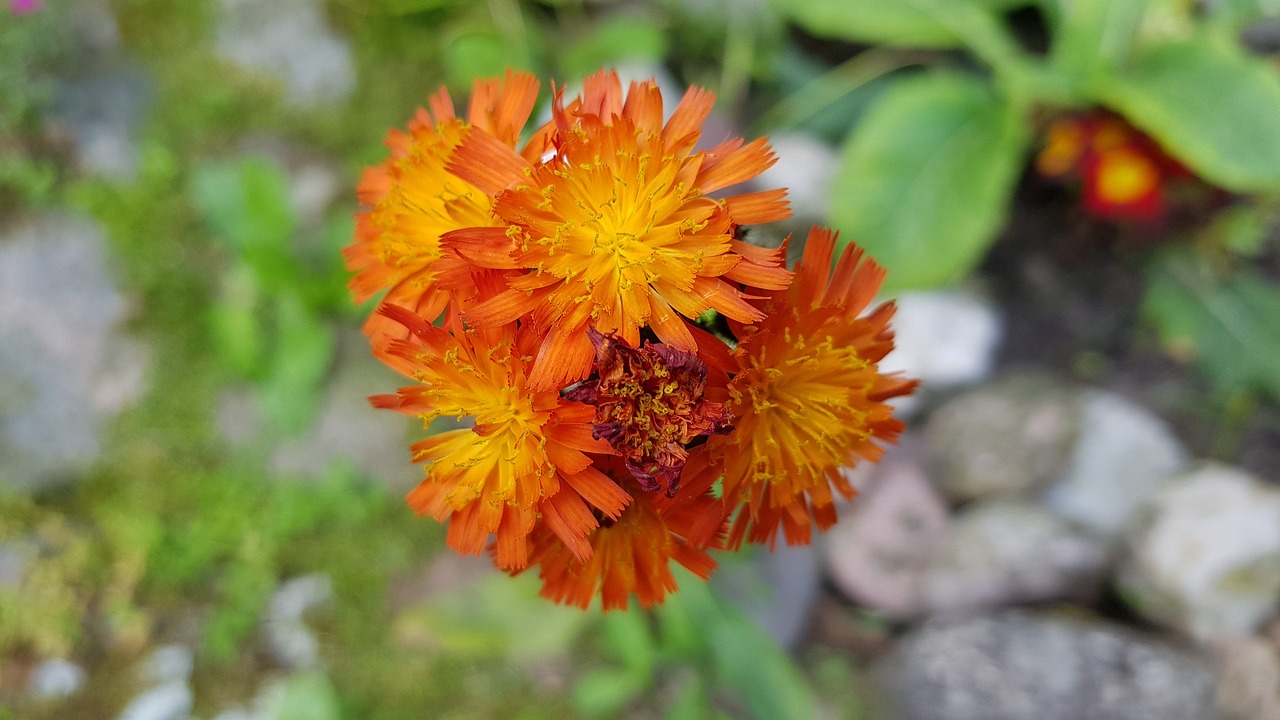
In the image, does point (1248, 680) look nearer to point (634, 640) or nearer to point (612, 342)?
point (634, 640)

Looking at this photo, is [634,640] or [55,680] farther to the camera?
[55,680]

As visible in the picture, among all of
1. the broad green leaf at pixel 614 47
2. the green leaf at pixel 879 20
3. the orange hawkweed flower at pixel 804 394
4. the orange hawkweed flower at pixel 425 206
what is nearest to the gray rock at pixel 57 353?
the broad green leaf at pixel 614 47

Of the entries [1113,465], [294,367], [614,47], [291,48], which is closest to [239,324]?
[294,367]

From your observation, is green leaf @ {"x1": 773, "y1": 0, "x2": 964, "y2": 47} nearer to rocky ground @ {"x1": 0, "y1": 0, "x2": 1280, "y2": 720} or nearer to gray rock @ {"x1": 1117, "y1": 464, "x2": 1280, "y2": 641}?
rocky ground @ {"x1": 0, "y1": 0, "x2": 1280, "y2": 720}

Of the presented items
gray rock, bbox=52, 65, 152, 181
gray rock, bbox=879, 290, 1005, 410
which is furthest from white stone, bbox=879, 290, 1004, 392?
gray rock, bbox=52, 65, 152, 181

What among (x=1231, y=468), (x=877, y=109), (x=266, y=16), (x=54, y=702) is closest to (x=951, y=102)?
(x=877, y=109)

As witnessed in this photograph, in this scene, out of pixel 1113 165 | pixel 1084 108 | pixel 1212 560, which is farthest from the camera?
pixel 1084 108

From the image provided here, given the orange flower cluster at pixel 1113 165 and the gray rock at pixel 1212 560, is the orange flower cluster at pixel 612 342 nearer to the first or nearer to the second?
the gray rock at pixel 1212 560
